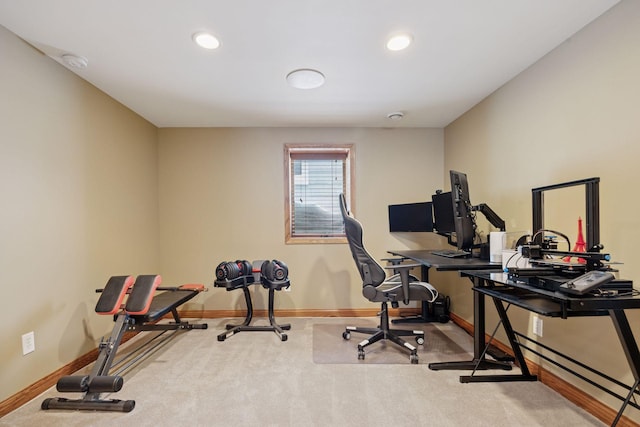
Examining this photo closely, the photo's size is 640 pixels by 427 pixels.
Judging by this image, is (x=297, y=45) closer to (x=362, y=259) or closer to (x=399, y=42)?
(x=399, y=42)

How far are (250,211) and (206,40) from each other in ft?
6.92

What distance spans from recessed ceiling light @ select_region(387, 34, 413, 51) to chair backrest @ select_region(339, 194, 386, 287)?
4.35ft

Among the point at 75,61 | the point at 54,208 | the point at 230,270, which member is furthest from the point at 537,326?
the point at 75,61

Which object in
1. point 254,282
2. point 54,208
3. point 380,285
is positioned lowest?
point 254,282

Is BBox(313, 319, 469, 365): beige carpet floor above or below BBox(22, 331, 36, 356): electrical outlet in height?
below

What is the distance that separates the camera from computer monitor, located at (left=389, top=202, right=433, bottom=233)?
339cm

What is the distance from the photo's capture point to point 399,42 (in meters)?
1.95

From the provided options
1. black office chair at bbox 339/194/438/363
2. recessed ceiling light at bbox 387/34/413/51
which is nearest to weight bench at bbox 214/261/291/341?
black office chair at bbox 339/194/438/363

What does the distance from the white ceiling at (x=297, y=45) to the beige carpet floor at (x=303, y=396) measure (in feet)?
7.71

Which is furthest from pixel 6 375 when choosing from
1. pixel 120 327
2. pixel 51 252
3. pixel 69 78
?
pixel 69 78

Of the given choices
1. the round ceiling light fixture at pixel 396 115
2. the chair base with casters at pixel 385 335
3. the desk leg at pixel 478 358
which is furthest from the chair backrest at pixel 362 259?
the round ceiling light fixture at pixel 396 115

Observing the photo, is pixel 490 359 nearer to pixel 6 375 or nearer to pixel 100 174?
pixel 6 375

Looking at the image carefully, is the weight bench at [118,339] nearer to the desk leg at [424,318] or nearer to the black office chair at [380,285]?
the black office chair at [380,285]

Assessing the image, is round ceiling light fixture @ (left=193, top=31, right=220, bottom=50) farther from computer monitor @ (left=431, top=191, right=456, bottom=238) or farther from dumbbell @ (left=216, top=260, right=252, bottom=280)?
computer monitor @ (left=431, top=191, right=456, bottom=238)
